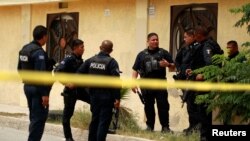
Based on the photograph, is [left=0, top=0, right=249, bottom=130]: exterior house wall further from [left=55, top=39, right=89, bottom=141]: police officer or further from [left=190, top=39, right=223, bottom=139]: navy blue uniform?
[left=55, top=39, right=89, bottom=141]: police officer

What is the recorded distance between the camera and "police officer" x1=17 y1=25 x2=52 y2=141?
7.97 metres

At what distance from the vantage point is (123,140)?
9.84m

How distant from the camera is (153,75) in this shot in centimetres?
1040

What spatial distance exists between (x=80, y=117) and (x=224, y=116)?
3.23 m

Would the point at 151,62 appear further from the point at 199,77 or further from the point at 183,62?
the point at 199,77

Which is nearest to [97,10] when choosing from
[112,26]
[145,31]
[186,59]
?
[112,26]

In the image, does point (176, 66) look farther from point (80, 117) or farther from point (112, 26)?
point (112, 26)

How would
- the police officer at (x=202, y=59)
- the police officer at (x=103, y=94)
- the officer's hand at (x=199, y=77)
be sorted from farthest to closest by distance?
the police officer at (x=202, y=59) → the officer's hand at (x=199, y=77) → the police officer at (x=103, y=94)

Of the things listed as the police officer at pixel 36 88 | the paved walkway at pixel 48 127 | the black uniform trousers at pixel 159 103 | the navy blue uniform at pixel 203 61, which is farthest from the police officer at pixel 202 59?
the police officer at pixel 36 88

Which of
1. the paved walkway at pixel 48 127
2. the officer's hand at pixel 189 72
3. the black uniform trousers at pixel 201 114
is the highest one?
the officer's hand at pixel 189 72

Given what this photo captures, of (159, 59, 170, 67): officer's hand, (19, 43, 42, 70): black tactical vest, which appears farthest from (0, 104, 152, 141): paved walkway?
(19, 43, 42, 70): black tactical vest

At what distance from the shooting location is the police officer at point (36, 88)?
7.97m

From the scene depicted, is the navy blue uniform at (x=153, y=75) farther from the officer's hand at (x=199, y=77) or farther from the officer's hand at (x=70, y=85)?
the officer's hand at (x=70, y=85)

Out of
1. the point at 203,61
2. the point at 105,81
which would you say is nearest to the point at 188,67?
the point at 203,61
